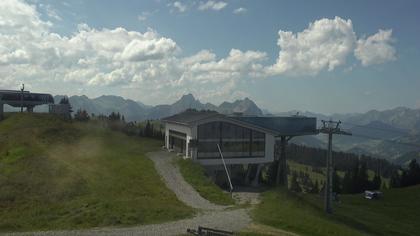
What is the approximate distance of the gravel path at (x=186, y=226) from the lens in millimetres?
28344

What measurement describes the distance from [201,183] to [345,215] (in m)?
21.1

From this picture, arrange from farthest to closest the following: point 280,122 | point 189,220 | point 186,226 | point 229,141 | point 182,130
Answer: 1. point 280,122
2. point 182,130
3. point 229,141
4. point 189,220
5. point 186,226

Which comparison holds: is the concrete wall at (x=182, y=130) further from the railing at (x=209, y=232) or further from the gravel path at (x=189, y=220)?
the railing at (x=209, y=232)

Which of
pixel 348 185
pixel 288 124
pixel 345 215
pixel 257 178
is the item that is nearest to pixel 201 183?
pixel 257 178

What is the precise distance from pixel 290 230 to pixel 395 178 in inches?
4340

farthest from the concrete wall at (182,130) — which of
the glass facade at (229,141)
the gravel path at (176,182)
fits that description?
the gravel path at (176,182)

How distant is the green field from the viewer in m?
34.4

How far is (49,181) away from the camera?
43.8 meters

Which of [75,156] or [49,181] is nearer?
[49,181]

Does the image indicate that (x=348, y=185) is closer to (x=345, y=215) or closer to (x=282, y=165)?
(x=282, y=165)

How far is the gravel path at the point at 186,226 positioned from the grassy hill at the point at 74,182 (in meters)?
1.51

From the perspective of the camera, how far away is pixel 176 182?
48.6 m

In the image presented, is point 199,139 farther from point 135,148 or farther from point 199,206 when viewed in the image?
point 199,206

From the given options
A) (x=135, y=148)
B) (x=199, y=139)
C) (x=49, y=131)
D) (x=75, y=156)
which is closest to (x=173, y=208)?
(x=199, y=139)
